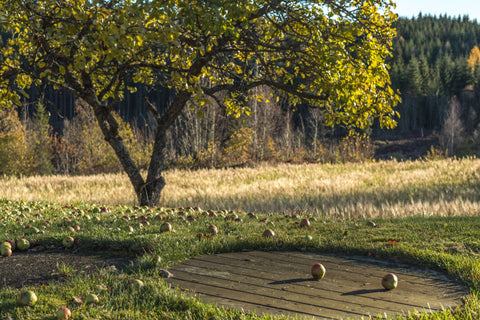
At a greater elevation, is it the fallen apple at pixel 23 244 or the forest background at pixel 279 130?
the forest background at pixel 279 130

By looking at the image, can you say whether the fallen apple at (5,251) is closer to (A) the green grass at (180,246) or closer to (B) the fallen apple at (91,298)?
(A) the green grass at (180,246)

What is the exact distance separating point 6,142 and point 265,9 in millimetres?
31273

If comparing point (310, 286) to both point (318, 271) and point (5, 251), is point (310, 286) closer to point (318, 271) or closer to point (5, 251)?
point (318, 271)

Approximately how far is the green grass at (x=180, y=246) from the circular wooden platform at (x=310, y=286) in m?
0.22

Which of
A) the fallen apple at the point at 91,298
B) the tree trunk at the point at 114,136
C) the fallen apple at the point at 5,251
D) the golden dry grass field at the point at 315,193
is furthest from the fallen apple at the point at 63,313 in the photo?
the tree trunk at the point at 114,136

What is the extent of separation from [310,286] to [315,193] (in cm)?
895

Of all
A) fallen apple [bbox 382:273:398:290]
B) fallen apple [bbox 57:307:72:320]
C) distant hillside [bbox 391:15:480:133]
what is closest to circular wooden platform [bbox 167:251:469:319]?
fallen apple [bbox 382:273:398:290]

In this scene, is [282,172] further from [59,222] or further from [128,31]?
[128,31]

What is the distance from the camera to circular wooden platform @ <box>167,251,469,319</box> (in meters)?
3.92

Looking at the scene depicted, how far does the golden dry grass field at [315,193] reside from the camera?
411 inches

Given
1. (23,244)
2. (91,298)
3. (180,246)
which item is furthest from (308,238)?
(23,244)

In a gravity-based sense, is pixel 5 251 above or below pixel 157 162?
below

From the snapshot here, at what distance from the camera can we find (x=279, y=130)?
49156mm

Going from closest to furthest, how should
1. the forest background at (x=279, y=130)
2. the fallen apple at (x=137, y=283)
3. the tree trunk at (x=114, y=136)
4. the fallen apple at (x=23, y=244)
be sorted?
the fallen apple at (x=137, y=283) < the fallen apple at (x=23, y=244) < the tree trunk at (x=114, y=136) < the forest background at (x=279, y=130)
